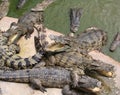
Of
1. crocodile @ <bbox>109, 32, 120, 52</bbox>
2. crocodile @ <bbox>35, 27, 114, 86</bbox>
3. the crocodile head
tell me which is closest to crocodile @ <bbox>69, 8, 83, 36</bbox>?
crocodile @ <bbox>35, 27, 114, 86</bbox>

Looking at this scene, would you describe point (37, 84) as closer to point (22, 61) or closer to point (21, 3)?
point (22, 61)

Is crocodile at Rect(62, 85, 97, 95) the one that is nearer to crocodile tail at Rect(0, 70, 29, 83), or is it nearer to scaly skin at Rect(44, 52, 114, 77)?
scaly skin at Rect(44, 52, 114, 77)

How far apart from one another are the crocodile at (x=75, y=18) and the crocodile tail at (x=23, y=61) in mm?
1274

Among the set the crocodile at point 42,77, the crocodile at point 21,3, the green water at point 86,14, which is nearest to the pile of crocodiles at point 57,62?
the crocodile at point 42,77

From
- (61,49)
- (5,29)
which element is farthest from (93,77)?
(5,29)

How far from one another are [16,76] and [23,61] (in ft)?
1.14

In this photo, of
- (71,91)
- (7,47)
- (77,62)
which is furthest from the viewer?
(7,47)

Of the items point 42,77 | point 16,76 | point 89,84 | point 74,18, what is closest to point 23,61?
point 16,76

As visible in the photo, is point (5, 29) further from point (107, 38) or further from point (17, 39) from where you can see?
point (107, 38)

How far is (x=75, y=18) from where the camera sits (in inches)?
314

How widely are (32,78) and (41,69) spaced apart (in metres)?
0.22

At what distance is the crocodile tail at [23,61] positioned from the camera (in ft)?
20.7

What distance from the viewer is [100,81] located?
19.3 feet

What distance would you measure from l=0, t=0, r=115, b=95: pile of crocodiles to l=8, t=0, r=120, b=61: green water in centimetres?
57
